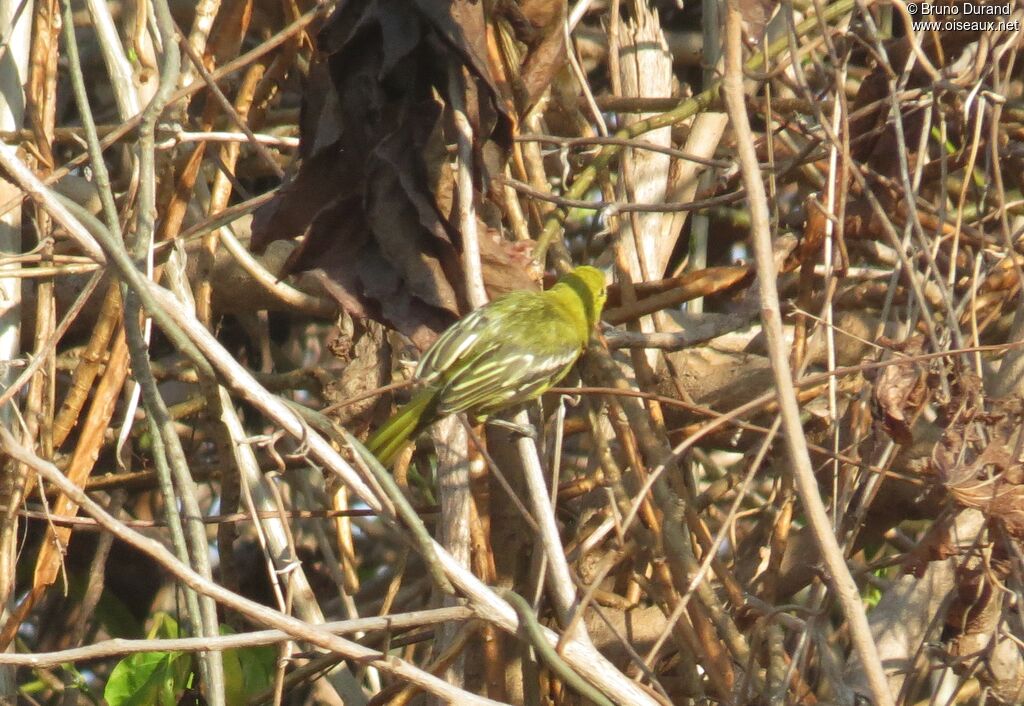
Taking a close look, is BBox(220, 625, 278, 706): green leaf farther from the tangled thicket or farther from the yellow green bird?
the yellow green bird

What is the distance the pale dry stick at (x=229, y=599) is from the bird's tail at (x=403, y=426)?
111 cm

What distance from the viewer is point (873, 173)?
9.84 feet

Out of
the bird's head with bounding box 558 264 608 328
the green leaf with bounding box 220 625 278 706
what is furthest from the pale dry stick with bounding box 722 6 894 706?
the green leaf with bounding box 220 625 278 706

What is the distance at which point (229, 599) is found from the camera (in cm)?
173

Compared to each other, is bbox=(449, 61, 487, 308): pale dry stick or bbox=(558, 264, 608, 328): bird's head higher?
bbox=(449, 61, 487, 308): pale dry stick

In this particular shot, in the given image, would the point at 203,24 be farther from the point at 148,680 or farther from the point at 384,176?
the point at 148,680

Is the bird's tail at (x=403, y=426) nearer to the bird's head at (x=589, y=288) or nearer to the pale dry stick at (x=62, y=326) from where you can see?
the bird's head at (x=589, y=288)

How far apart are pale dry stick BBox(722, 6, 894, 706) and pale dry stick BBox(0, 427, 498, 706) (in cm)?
55

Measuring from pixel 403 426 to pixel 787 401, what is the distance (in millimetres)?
1459

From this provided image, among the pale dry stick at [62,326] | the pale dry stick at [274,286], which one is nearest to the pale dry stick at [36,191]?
the pale dry stick at [62,326]

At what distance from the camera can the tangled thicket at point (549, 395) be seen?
2154mm

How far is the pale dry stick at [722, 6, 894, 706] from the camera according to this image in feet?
5.34

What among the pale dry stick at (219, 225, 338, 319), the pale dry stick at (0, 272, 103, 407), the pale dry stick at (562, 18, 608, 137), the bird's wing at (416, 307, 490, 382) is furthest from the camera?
the pale dry stick at (219, 225, 338, 319)

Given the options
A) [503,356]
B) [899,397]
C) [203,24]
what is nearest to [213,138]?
[203,24]
